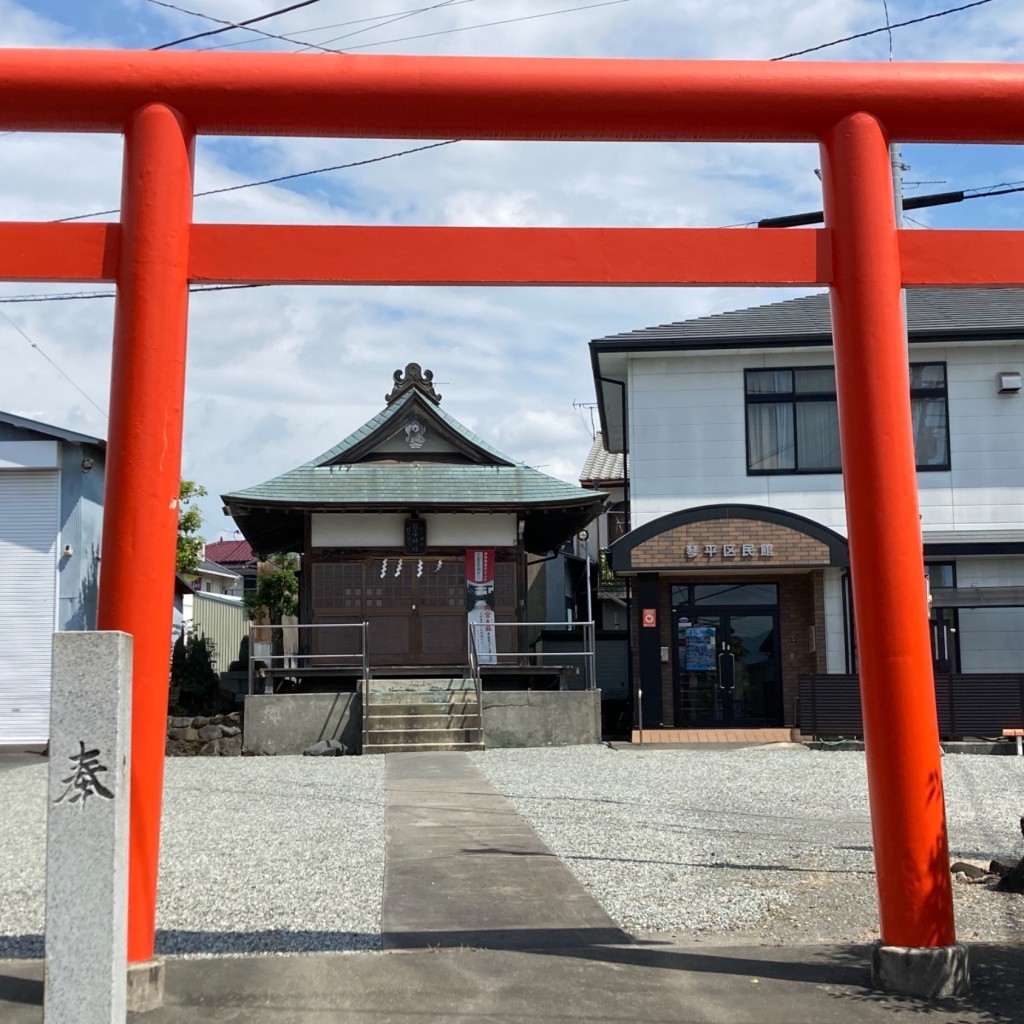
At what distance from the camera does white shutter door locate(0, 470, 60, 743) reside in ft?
60.8

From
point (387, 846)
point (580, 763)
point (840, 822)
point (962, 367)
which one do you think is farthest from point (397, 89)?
point (962, 367)

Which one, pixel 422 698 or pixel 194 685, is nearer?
pixel 422 698

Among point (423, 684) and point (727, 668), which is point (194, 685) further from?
point (727, 668)

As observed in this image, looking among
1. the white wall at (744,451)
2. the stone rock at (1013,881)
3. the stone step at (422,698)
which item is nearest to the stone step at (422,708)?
the stone step at (422,698)

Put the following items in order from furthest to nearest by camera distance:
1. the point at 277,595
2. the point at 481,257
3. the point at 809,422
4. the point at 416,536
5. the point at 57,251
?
the point at 277,595, the point at 416,536, the point at 809,422, the point at 481,257, the point at 57,251

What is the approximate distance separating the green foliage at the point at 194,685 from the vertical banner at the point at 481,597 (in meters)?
4.45

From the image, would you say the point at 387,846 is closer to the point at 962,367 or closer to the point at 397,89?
the point at 397,89

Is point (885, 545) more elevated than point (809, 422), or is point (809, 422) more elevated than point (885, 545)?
point (809, 422)

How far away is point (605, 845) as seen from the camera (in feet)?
30.1

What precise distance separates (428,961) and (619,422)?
18927 millimetres

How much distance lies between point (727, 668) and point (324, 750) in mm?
6797

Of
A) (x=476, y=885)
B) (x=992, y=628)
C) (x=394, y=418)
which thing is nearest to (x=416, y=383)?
(x=394, y=418)

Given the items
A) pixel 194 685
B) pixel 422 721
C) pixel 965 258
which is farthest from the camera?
pixel 194 685

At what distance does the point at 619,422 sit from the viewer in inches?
944
